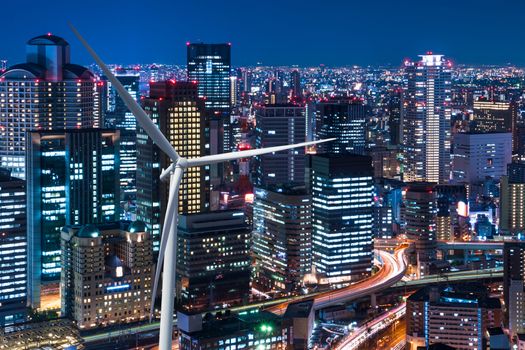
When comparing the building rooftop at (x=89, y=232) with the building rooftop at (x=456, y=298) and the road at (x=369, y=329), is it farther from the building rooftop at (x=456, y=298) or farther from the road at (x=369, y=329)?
the building rooftop at (x=456, y=298)

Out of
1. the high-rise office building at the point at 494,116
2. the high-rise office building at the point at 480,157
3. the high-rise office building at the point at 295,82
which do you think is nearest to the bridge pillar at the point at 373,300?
the high-rise office building at the point at 480,157

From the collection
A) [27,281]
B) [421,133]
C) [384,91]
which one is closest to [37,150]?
[27,281]

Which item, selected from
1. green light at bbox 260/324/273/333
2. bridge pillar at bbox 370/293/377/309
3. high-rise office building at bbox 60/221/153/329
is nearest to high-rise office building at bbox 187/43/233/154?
bridge pillar at bbox 370/293/377/309

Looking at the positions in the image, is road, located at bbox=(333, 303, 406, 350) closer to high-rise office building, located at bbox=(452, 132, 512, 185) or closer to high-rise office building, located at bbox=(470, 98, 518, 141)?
high-rise office building, located at bbox=(452, 132, 512, 185)

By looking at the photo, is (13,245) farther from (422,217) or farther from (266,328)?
(422,217)

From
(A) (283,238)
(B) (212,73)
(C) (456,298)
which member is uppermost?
(B) (212,73)

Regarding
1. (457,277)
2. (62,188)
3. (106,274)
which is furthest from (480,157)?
(106,274)
